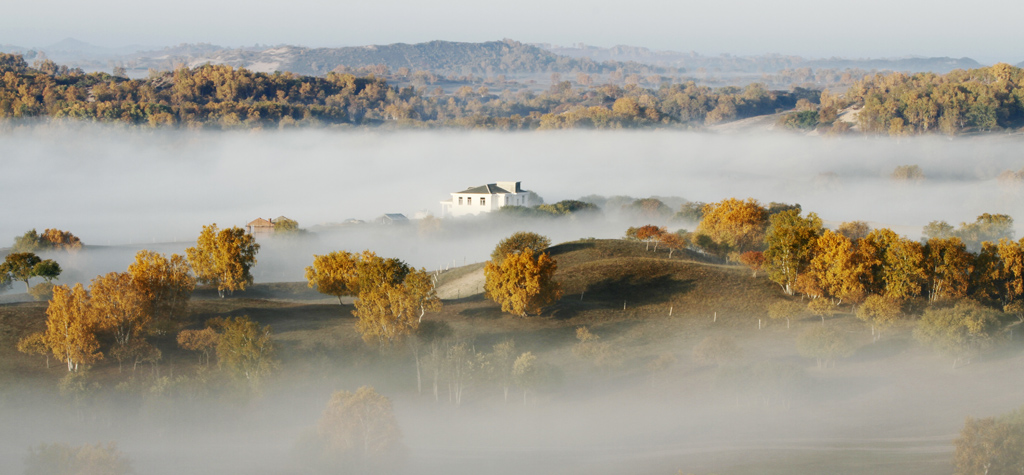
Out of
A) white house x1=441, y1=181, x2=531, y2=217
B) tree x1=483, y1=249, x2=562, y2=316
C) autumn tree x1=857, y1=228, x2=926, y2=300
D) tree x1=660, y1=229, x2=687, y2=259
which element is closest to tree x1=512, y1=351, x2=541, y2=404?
tree x1=483, y1=249, x2=562, y2=316

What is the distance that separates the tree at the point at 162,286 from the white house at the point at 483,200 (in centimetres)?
7083

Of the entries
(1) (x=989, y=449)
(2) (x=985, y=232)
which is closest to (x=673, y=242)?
(1) (x=989, y=449)

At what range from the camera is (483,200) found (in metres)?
123

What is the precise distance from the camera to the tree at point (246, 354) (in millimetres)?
44750

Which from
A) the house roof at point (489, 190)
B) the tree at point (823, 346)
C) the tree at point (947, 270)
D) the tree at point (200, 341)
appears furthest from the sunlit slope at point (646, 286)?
the house roof at point (489, 190)

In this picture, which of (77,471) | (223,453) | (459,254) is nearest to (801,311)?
(223,453)

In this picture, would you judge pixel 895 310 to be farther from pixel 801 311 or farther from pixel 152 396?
pixel 152 396

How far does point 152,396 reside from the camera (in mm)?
42594

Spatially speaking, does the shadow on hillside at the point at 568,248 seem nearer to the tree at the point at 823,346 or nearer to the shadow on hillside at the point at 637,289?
the shadow on hillside at the point at 637,289

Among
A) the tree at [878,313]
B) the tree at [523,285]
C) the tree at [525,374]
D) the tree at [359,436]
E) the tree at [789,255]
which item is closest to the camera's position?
the tree at [359,436]

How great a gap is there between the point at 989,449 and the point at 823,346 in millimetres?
11439

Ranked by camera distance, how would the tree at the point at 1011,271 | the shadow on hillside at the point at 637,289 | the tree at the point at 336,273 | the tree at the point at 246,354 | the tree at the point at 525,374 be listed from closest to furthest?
the tree at the point at 246,354 → the tree at the point at 525,374 → the tree at the point at 1011,271 → the shadow on hillside at the point at 637,289 → the tree at the point at 336,273

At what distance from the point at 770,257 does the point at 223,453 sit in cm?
3741

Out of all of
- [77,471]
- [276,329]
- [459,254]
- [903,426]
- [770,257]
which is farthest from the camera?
[459,254]
